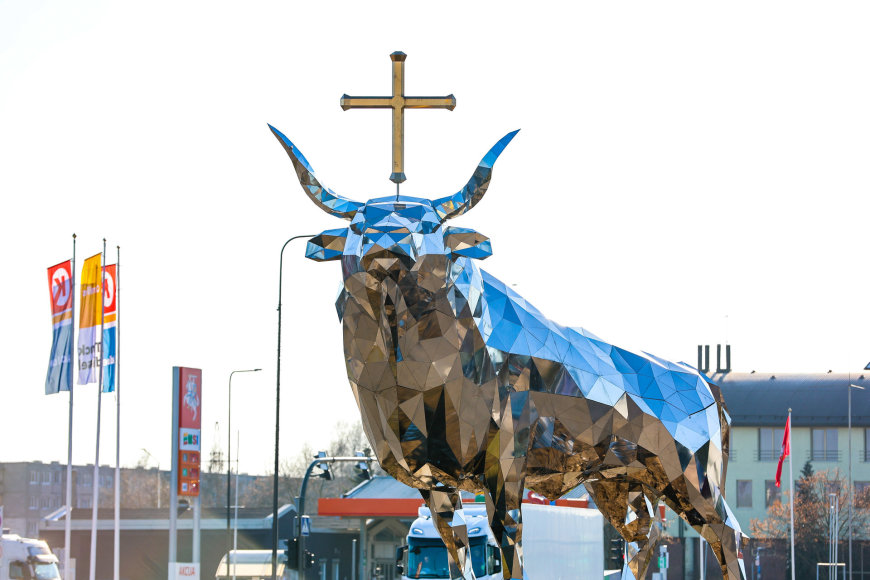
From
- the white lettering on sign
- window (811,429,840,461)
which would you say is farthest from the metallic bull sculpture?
window (811,429,840,461)

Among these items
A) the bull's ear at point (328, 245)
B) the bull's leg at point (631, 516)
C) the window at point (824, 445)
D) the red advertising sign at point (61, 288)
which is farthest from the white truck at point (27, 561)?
the window at point (824, 445)

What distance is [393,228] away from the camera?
10.9 m

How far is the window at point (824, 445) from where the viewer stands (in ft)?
274

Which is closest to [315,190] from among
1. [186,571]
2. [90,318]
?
[186,571]

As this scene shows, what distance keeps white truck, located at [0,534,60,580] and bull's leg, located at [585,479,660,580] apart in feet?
118

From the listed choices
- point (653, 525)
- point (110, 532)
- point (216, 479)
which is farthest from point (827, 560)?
point (653, 525)

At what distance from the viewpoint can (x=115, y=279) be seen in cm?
2866

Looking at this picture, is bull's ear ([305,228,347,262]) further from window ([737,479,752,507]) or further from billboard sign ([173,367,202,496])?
window ([737,479,752,507])

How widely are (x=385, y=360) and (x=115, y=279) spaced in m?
18.9

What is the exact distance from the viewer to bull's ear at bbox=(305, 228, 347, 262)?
11.2 meters

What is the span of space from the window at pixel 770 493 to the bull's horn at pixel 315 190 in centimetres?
7573

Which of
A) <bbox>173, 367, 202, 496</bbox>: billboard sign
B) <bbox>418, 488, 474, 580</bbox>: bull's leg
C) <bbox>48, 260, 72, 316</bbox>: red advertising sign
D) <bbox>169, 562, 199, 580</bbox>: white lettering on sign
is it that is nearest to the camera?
<bbox>418, 488, 474, 580</bbox>: bull's leg

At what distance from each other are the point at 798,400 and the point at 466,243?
77.5 m

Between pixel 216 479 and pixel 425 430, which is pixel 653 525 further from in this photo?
pixel 216 479
